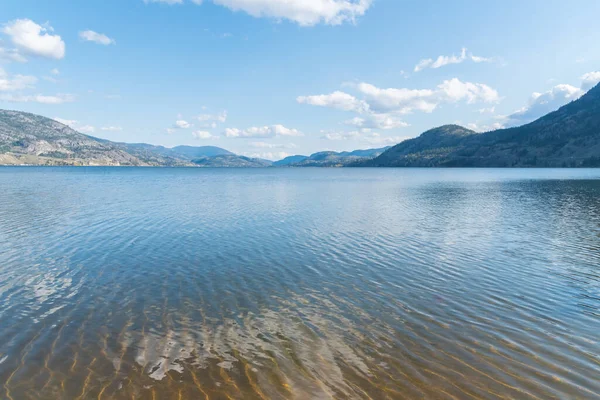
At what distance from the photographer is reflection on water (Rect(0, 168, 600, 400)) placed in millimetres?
11000

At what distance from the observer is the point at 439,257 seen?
2664 cm

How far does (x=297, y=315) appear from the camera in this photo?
633 inches

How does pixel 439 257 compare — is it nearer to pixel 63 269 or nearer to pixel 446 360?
pixel 446 360

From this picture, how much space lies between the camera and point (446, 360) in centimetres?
1228

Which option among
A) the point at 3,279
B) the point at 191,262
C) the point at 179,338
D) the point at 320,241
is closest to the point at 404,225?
the point at 320,241

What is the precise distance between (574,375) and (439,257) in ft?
50.8

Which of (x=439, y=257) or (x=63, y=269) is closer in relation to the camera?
(x=63, y=269)

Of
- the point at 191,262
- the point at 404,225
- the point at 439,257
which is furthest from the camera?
the point at 404,225

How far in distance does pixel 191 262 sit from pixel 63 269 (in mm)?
8397

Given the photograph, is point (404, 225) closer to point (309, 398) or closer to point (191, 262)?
point (191, 262)

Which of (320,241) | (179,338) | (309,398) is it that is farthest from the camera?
(320,241)

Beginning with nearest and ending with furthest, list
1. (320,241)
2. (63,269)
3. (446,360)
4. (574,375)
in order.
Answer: (574,375)
(446,360)
(63,269)
(320,241)

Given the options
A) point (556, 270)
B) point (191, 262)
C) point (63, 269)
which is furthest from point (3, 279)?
point (556, 270)

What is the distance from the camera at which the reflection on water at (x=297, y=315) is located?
11000 millimetres
